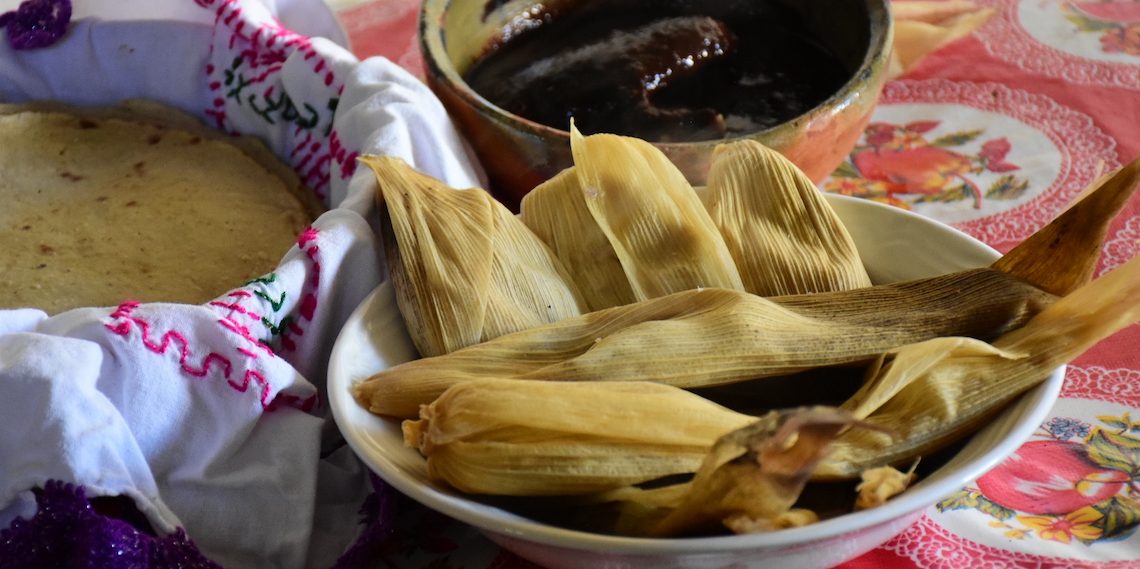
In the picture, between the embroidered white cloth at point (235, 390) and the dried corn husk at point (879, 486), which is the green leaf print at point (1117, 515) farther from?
the embroidered white cloth at point (235, 390)

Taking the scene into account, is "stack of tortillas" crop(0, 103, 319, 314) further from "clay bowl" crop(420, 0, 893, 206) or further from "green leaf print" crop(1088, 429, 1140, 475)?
"green leaf print" crop(1088, 429, 1140, 475)

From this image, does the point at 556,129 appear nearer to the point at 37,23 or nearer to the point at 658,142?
the point at 658,142

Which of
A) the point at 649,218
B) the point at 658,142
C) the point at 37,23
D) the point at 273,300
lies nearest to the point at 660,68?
the point at 658,142

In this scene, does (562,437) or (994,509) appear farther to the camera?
(994,509)

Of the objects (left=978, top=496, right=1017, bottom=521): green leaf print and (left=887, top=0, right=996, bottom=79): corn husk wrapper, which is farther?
(left=887, top=0, right=996, bottom=79): corn husk wrapper

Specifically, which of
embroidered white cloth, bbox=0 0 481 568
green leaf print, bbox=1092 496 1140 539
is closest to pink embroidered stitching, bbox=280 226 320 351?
embroidered white cloth, bbox=0 0 481 568

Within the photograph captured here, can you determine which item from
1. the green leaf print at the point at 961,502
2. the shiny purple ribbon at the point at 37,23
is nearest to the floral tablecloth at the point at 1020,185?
the green leaf print at the point at 961,502

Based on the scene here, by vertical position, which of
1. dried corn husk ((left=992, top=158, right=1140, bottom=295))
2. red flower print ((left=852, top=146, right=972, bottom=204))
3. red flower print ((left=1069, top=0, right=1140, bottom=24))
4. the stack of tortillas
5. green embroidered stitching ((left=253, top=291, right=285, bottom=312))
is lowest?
red flower print ((left=852, top=146, right=972, bottom=204))
